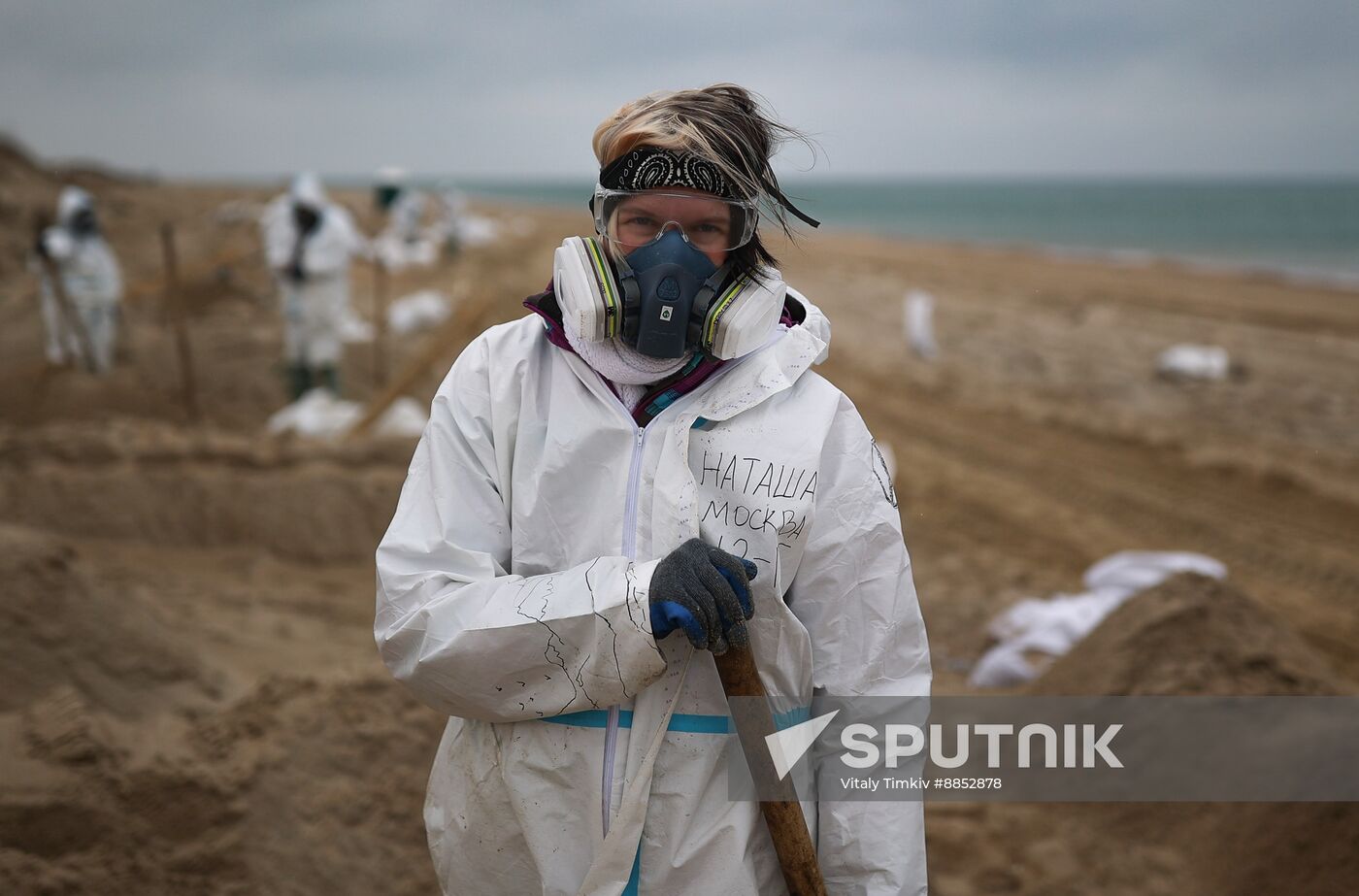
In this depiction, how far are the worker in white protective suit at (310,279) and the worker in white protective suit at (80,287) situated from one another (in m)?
2.45

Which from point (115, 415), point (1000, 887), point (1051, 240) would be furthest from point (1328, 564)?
point (1051, 240)

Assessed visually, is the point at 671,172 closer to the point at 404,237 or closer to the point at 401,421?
the point at 401,421

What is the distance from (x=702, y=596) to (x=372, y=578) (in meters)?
4.94

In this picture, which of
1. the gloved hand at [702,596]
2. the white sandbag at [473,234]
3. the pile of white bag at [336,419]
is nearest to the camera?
the gloved hand at [702,596]

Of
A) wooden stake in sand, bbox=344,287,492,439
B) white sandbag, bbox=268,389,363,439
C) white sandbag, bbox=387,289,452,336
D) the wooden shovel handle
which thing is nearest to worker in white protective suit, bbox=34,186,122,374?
white sandbag, bbox=268,389,363,439

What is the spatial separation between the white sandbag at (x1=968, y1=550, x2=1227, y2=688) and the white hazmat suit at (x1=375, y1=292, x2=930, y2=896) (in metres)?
3.23

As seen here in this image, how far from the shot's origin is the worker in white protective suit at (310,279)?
9.34 m

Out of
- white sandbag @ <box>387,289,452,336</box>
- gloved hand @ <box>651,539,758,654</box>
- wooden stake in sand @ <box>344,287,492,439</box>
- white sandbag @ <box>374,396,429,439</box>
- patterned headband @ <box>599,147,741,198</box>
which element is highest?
patterned headband @ <box>599,147,741,198</box>

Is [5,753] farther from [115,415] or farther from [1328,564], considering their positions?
[1328,564]

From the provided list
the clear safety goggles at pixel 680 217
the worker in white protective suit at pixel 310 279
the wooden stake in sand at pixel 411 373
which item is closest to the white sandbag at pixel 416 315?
the worker in white protective suit at pixel 310 279

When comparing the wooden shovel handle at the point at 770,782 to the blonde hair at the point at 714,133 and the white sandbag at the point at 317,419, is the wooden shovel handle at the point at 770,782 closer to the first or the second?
the blonde hair at the point at 714,133

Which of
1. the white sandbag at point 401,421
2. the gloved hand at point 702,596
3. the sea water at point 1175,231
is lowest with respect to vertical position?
the sea water at point 1175,231

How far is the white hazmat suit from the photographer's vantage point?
158cm

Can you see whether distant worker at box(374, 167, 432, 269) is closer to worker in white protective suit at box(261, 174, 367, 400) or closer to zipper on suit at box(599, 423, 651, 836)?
worker in white protective suit at box(261, 174, 367, 400)
